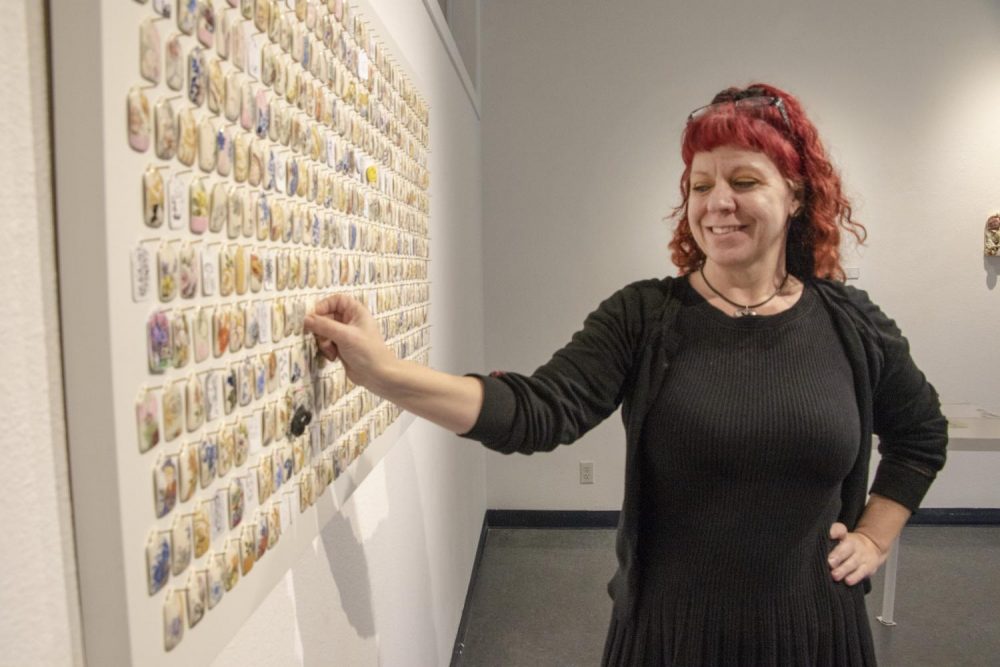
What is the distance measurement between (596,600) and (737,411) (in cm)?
190

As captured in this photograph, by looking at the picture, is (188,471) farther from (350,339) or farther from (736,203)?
(736,203)

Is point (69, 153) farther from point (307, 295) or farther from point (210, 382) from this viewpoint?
point (307, 295)

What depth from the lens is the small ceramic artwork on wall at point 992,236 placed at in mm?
3313

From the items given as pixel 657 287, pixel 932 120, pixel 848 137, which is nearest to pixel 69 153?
pixel 657 287

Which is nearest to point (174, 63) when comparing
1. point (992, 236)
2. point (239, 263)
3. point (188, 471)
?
point (239, 263)

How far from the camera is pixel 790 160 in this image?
3.69 ft

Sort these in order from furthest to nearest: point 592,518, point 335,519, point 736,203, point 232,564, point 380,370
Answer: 1. point 592,518
2. point 736,203
3. point 335,519
4. point 380,370
5. point 232,564

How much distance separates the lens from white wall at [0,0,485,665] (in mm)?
403

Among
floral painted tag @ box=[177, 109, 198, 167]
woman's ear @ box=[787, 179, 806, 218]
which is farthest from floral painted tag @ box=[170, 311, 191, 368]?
woman's ear @ box=[787, 179, 806, 218]

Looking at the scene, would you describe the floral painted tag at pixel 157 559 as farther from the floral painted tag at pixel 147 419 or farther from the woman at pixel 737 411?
the woman at pixel 737 411

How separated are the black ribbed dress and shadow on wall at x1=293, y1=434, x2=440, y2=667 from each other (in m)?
0.42

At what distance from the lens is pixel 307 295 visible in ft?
2.66

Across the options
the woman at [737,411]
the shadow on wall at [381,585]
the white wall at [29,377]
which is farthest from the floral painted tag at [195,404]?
the woman at [737,411]

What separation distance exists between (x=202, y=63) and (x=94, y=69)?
132 millimetres
